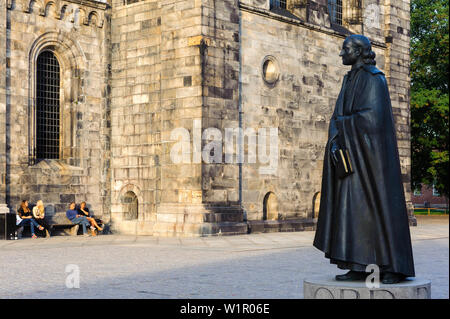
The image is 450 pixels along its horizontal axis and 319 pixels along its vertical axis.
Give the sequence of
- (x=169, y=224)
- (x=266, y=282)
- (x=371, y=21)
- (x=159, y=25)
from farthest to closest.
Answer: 1. (x=371, y=21)
2. (x=159, y=25)
3. (x=169, y=224)
4. (x=266, y=282)

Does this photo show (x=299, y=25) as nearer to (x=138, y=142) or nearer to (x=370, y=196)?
(x=138, y=142)

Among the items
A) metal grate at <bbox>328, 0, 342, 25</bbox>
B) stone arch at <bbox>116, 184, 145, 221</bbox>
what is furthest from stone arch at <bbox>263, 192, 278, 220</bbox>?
metal grate at <bbox>328, 0, 342, 25</bbox>

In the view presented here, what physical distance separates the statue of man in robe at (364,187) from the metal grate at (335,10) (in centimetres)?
2018

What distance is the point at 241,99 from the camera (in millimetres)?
22344

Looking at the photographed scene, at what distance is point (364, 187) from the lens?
7734 millimetres

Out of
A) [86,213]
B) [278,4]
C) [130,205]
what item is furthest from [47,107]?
[278,4]

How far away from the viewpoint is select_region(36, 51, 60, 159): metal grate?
2177 cm

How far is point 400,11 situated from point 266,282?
2152 centimetres

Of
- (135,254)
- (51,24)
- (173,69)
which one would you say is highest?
(51,24)

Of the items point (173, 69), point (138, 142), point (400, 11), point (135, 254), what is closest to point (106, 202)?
point (138, 142)

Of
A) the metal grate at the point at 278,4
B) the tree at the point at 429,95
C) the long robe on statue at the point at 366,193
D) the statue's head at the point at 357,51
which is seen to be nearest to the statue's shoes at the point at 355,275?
the long robe on statue at the point at 366,193

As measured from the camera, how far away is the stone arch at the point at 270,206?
76.5ft

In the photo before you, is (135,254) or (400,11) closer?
(135,254)

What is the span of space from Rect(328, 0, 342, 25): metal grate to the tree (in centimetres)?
947
